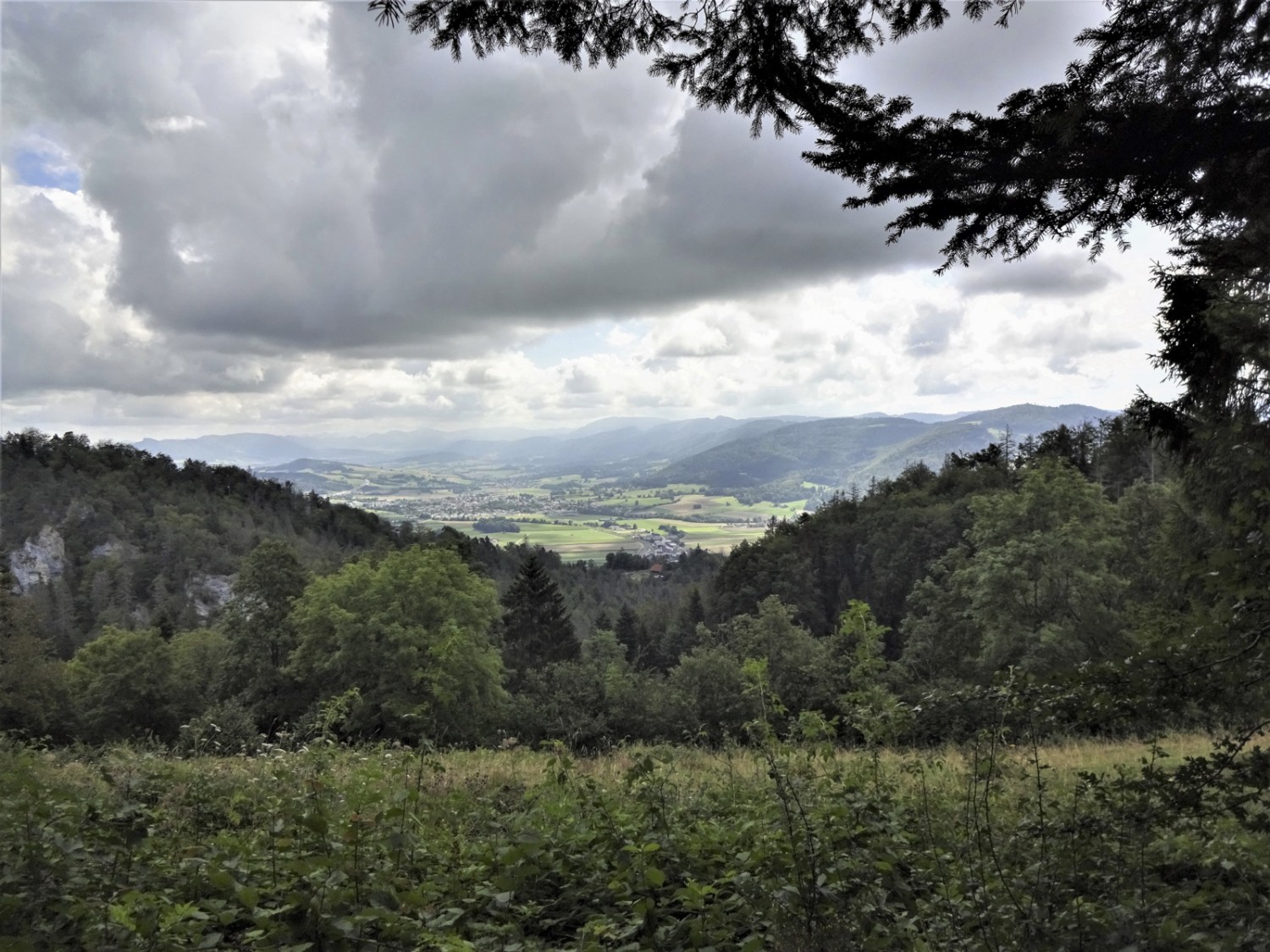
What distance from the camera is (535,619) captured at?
51.7m

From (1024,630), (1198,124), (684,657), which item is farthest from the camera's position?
(684,657)

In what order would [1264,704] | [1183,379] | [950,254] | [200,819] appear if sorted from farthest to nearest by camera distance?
[200,819], [1183,379], [1264,704], [950,254]

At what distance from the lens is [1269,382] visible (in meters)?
5.95

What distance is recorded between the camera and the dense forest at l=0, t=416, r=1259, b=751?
5.13 m

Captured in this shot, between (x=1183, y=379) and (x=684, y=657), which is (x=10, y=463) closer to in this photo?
(x=684, y=657)

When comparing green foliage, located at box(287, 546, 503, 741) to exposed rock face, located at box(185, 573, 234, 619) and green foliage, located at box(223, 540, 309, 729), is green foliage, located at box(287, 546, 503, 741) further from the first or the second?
exposed rock face, located at box(185, 573, 234, 619)

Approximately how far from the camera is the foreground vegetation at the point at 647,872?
8.76 feet

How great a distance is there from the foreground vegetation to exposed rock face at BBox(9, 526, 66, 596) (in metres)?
95.4

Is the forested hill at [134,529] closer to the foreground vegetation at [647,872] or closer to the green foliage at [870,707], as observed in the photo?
the green foliage at [870,707]

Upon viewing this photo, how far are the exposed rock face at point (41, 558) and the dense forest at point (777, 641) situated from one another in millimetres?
19751

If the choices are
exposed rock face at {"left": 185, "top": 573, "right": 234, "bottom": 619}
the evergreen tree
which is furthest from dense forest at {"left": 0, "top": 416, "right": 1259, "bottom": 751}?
exposed rock face at {"left": 185, "top": 573, "right": 234, "bottom": 619}

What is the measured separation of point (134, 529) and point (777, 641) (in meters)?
90.7

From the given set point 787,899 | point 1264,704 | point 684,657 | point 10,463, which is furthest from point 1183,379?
point 10,463

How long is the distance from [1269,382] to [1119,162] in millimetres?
4416
